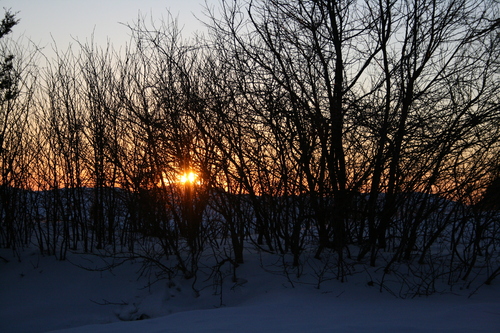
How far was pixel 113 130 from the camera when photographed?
859cm

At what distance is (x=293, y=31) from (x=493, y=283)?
17.1 ft

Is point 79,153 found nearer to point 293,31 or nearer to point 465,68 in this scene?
point 293,31

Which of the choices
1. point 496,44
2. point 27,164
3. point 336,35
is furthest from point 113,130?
point 496,44

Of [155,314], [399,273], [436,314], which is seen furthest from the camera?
[399,273]

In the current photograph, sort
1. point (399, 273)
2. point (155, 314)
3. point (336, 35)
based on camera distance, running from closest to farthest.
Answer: point (155, 314)
point (399, 273)
point (336, 35)

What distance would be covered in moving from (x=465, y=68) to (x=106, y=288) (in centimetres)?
703

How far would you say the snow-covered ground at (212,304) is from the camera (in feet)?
15.7

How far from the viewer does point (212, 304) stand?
6617mm

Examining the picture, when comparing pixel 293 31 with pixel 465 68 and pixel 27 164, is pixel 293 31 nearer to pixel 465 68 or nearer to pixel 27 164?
pixel 465 68

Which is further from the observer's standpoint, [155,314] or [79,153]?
[79,153]

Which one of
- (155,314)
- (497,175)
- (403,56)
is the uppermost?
(403,56)

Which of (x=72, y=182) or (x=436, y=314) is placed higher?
(x=72, y=182)

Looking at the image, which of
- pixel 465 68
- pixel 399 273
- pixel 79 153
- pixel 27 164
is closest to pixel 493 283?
pixel 399 273

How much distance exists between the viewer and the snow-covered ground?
480 cm
